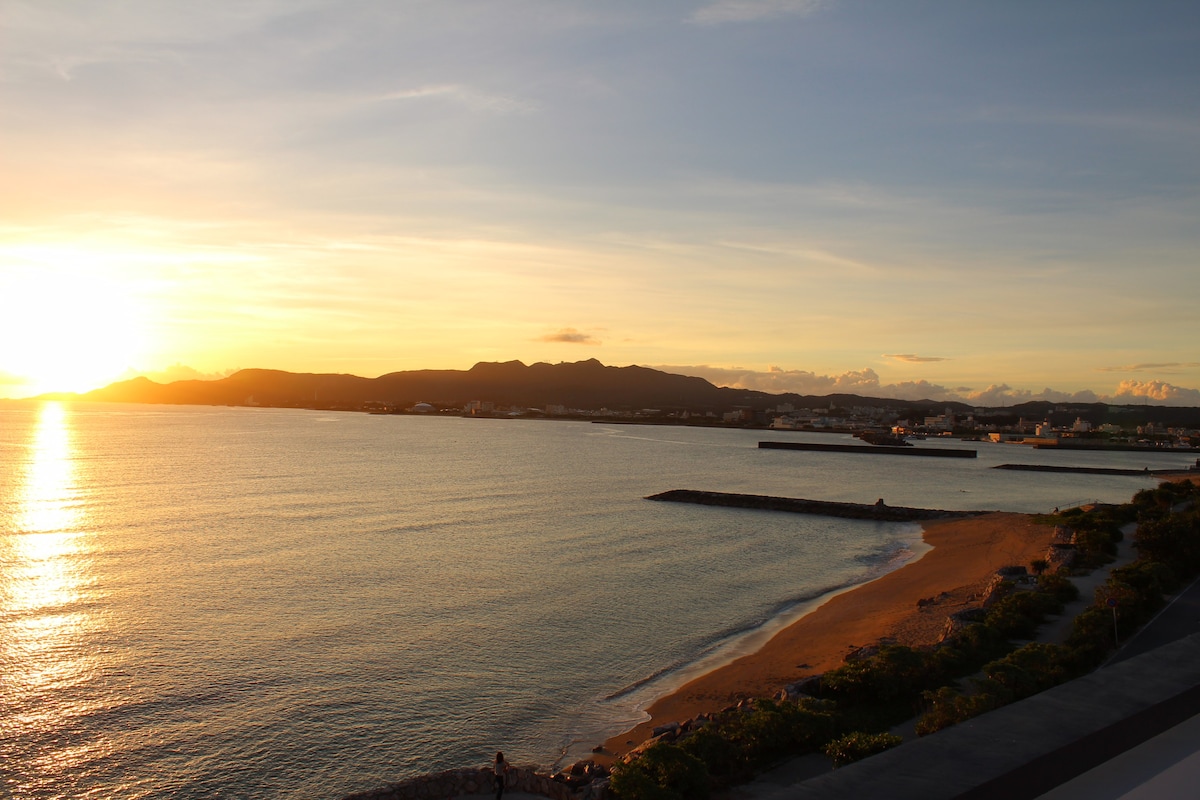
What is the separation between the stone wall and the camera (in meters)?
11.7

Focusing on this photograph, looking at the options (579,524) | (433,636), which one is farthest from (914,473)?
(433,636)

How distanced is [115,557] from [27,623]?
33.5 feet

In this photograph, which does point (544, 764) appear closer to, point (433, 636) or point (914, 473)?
point (433, 636)

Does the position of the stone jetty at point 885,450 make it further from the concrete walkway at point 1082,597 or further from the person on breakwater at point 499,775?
the person on breakwater at point 499,775

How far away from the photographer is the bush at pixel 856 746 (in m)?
10.7

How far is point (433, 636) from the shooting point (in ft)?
73.0

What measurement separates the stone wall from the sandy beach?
2.58 m

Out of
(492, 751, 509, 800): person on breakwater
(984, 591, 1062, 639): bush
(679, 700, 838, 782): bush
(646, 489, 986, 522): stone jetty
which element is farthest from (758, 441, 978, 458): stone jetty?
(492, 751, 509, 800): person on breakwater

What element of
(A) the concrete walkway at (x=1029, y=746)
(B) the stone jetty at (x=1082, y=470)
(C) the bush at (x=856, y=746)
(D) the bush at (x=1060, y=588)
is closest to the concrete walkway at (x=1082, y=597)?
(D) the bush at (x=1060, y=588)

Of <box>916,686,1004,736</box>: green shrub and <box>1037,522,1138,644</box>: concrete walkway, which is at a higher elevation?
<box>916,686,1004,736</box>: green shrub

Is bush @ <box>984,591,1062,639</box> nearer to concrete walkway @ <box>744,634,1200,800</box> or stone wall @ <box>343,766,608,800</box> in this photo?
stone wall @ <box>343,766,608,800</box>

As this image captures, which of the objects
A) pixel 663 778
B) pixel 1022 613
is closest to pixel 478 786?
pixel 663 778

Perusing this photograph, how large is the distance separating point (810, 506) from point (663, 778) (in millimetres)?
46274

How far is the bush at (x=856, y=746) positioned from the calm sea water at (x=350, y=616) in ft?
18.0
